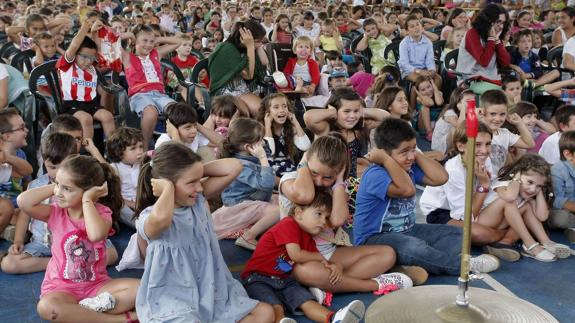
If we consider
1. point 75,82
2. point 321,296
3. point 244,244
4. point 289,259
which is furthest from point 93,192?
point 75,82

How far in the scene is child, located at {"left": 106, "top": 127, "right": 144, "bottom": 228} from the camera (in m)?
4.03

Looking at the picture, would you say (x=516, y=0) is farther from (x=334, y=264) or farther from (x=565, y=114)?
(x=334, y=264)

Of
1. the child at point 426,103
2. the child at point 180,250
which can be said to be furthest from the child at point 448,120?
the child at point 180,250

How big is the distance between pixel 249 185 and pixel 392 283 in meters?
1.14

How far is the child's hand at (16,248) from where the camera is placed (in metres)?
3.46

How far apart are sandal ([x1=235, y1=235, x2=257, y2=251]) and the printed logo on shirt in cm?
114

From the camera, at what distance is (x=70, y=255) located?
2795 millimetres

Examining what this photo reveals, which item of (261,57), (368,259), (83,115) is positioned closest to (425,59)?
(261,57)

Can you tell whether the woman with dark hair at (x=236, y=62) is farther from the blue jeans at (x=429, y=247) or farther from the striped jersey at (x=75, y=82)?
the blue jeans at (x=429, y=247)

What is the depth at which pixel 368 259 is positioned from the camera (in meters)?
3.28

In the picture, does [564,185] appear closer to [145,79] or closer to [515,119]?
[515,119]

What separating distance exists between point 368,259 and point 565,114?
2.33 meters

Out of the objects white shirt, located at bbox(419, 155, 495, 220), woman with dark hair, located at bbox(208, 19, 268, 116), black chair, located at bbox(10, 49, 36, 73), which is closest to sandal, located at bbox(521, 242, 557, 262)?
white shirt, located at bbox(419, 155, 495, 220)

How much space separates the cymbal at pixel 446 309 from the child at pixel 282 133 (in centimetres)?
253
